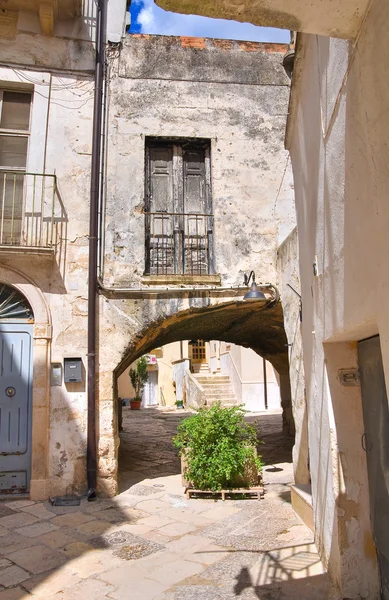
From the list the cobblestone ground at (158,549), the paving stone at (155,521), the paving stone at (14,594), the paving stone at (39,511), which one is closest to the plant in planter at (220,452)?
the cobblestone ground at (158,549)

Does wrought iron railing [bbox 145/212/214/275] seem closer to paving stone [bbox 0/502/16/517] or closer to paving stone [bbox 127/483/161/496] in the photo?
paving stone [bbox 127/483/161/496]

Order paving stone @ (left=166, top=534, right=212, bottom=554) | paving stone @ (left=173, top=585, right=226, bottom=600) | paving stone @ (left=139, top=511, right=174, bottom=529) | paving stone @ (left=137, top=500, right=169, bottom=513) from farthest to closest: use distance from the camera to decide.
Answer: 1. paving stone @ (left=137, top=500, right=169, bottom=513)
2. paving stone @ (left=139, top=511, right=174, bottom=529)
3. paving stone @ (left=166, top=534, right=212, bottom=554)
4. paving stone @ (left=173, top=585, right=226, bottom=600)

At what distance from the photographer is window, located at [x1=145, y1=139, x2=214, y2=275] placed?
271 inches

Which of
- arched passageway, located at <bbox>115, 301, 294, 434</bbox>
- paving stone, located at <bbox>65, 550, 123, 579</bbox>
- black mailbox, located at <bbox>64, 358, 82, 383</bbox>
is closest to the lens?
paving stone, located at <bbox>65, 550, 123, 579</bbox>

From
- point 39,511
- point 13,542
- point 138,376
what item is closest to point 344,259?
point 13,542

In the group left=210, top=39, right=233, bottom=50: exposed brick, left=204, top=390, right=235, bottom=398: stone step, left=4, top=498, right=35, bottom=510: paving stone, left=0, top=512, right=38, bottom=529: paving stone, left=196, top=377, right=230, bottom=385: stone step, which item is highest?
left=210, top=39, right=233, bottom=50: exposed brick

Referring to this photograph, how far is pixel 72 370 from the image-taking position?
604cm

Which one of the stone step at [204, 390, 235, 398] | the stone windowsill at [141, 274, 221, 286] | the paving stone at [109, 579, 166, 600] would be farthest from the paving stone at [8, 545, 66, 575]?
the stone step at [204, 390, 235, 398]

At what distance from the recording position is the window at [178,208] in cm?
689

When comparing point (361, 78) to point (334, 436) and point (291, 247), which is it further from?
point (291, 247)

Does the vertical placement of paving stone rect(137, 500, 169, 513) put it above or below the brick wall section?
below

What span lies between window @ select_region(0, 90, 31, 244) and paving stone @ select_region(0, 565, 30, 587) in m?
4.17

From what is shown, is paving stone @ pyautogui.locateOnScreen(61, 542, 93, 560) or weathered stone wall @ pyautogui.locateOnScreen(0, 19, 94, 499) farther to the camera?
weathered stone wall @ pyautogui.locateOnScreen(0, 19, 94, 499)

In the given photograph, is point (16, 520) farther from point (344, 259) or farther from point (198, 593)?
point (344, 259)
